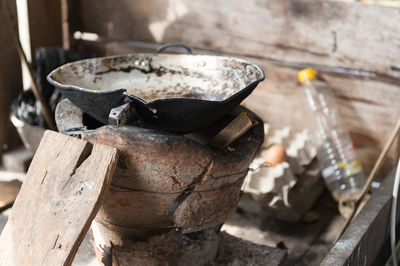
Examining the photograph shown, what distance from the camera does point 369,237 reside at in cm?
168

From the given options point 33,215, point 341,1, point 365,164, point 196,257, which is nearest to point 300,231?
point 365,164

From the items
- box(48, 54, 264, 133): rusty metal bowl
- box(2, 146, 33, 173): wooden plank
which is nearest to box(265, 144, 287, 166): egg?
box(48, 54, 264, 133): rusty metal bowl

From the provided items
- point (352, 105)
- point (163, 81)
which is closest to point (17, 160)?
point (163, 81)

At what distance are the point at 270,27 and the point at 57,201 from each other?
4.85 feet

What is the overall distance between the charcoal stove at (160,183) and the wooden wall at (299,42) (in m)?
0.90

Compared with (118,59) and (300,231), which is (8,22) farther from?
(300,231)

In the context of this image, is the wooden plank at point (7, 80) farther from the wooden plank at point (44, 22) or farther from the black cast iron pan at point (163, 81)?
the black cast iron pan at point (163, 81)

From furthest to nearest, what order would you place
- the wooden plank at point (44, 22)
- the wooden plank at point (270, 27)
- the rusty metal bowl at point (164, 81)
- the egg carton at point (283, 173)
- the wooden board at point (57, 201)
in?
the wooden plank at point (44, 22), the wooden plank at point (270, 27), the egg carton at point (283, 173), the rusty metal bowl at point (164, 81), the wooden board at point (57, 201)

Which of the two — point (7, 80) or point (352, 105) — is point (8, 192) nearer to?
point (7, 80)

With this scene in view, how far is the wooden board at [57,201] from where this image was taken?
1.36m

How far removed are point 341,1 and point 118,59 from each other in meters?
1.08

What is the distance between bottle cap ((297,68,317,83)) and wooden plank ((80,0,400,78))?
0.07 m

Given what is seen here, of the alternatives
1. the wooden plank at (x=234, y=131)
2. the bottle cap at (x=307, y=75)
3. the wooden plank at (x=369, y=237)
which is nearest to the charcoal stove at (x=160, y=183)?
the wooden plank at (x=234, y=131)

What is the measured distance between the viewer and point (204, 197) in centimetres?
152
